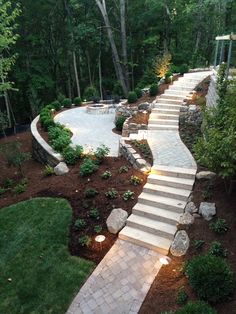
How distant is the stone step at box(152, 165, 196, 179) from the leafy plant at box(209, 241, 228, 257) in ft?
8.23

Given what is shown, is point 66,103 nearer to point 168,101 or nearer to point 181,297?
point 168,101

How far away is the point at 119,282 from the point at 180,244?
5.42 feet

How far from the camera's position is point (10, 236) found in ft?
25.2

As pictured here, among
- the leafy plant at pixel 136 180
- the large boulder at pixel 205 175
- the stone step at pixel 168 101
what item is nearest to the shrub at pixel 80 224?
the leafy plant at pixel 136 180

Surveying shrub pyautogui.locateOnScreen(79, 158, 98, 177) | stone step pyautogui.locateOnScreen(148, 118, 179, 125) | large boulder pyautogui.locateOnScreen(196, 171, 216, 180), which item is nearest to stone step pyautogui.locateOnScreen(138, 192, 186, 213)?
large boulder pyautogui.locateOnScreen(196, 171, 216, 180)

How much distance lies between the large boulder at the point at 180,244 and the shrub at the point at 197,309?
5.00 ft

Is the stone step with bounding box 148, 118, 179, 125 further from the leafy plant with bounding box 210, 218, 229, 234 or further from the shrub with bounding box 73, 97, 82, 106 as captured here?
the shrub with bounding box 73, 97, 82, 106

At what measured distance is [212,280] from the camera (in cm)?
530

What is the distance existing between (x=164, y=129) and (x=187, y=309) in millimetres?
8120

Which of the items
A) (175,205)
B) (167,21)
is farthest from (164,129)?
(167,21)

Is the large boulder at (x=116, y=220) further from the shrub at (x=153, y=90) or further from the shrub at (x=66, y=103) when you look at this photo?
the shrub at (x=66, y=103)

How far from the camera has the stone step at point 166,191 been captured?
7.86 meters

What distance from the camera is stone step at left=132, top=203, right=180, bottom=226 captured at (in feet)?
24.0

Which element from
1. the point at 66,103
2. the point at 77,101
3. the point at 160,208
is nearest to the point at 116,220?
the point at 160,208
